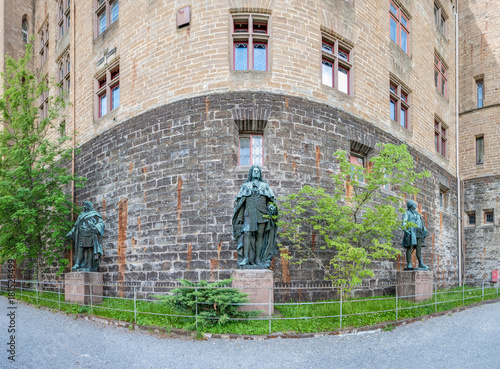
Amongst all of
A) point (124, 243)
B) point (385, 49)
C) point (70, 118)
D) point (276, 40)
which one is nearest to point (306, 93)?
point (276, 40)

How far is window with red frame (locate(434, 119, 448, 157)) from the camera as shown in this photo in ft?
65.3

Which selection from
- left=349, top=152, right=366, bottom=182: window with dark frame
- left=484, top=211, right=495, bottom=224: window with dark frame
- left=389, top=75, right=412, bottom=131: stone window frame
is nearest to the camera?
left=349, top=152, right=366, bottom=182: window with dark frame

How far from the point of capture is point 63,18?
19375mm

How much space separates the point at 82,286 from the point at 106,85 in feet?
23.7

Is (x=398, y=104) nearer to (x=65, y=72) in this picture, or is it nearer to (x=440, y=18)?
(x=440, y=18)

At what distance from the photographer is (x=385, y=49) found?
49.8ft

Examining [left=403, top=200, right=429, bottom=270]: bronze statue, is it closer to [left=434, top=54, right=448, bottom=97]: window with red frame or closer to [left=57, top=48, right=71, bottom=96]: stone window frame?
[left=434, top=54, right=448, bottom=97]: window with red frame

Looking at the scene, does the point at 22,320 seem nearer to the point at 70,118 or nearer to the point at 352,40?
the point at 70,118

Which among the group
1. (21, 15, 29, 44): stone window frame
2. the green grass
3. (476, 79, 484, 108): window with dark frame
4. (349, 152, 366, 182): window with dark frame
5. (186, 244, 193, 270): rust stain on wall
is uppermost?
(21, 15, 29, 44): stone window frame

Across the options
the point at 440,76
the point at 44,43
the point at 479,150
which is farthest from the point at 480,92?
the point at 44,43

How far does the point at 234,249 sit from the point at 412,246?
5.54m

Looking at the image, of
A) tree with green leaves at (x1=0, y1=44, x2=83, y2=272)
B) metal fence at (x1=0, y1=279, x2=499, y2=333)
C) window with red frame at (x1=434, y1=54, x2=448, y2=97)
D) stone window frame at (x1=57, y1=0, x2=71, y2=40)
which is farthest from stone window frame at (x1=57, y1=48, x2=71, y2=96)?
window with red frame at (x1=434, y1=54, x2=448, y2=97)

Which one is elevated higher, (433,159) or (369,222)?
(433,159)

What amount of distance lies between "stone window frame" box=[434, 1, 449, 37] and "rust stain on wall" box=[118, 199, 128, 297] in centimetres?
1725
